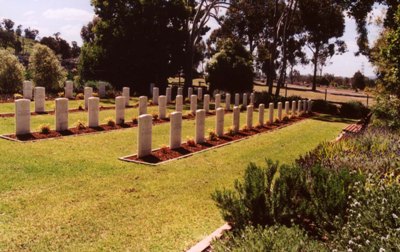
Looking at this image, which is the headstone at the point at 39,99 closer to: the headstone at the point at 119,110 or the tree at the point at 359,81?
the headstone at the point at 119,110

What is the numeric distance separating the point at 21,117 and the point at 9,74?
13.2 m

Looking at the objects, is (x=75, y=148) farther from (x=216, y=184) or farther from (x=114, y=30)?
(x=114, y=30)

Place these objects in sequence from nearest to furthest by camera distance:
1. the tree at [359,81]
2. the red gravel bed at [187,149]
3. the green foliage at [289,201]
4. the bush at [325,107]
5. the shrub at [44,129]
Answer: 1. the green foliage at [289,201]
2. the red gravel bed at [187,149]
3. the shrub at [44,129]
4. the bush at [325,107]
5. the tree at [359,81]

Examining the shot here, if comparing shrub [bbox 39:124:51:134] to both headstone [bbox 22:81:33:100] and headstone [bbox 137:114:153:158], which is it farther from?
headstone [bbox 22:81:33:100]

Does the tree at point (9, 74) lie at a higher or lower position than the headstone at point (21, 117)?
higher

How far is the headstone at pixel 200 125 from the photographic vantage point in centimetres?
1448

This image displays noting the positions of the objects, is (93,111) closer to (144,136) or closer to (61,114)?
(61,114)

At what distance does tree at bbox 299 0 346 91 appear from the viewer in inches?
1335

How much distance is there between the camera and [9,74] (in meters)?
25.1

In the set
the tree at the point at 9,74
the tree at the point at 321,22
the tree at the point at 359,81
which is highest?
the tree at the point at 321,22

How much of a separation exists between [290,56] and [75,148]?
5569 cm

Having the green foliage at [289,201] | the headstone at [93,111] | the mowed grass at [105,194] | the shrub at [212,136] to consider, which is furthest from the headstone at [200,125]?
the green foliage at [289,201]

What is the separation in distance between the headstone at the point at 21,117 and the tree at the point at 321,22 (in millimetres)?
→ 26293

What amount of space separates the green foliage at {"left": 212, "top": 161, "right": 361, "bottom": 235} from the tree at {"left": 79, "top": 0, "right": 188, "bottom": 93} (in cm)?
2821
